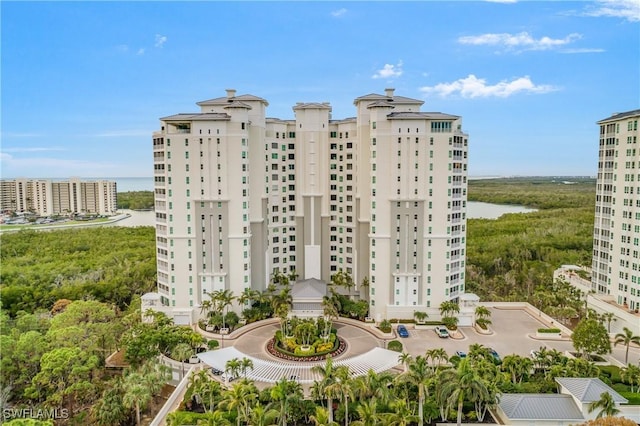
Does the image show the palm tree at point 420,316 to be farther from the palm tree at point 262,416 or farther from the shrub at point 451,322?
the palm tree at point 262,416

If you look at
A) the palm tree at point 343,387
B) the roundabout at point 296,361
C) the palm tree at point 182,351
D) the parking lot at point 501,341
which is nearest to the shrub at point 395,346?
the parking lot at point 501,341

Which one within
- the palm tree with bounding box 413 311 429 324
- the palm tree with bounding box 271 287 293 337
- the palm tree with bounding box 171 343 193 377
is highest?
the palm tree with bounding box 271 287 293 337

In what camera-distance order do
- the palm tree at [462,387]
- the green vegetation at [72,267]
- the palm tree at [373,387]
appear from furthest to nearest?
1. the green vegetation at [72,267]
2. the palm tree at [373,387]
3. the palm tree at [462,387]

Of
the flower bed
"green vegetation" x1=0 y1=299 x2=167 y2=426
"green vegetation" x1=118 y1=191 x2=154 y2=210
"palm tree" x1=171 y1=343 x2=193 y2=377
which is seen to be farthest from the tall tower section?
"green vegetation" x1=118 y1=191 x2=154 y2=210

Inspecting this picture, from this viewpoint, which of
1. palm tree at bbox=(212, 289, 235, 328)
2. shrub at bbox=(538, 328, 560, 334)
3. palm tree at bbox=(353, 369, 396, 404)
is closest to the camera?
palm tree at bbox=(353, 369, 396, 404)

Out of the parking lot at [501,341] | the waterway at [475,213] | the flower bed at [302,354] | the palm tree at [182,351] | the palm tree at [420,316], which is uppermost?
the waterway at [475,213]

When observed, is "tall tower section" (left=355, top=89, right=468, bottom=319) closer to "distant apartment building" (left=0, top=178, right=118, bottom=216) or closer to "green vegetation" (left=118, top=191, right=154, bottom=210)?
"distant apartment building" (left=0, top=178, right=118, bottom=216)

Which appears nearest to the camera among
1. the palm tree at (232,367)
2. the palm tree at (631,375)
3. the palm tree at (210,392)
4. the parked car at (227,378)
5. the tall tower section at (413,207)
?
the palm tree at (210,392)
